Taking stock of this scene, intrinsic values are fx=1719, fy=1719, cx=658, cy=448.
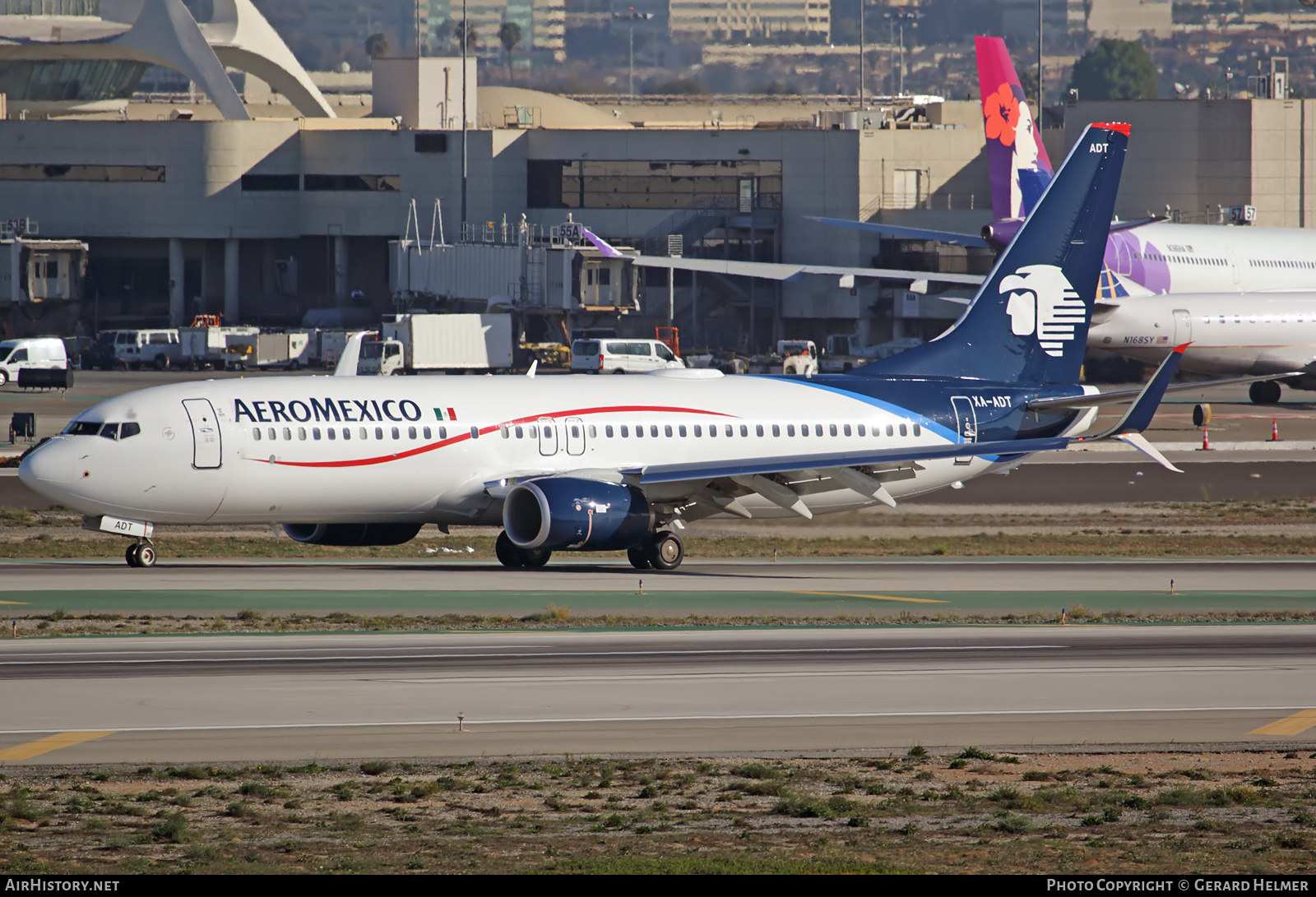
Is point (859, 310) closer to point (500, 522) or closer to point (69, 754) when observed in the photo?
point (500, 522)

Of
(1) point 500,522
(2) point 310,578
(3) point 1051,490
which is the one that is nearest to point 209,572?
(2) point 310,578

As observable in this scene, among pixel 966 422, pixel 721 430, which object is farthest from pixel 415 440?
pixel 966 422

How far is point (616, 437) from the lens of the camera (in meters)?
39.6

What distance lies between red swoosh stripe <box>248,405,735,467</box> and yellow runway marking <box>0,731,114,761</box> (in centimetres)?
A: 1521

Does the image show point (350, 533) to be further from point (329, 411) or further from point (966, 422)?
point (966, 422)

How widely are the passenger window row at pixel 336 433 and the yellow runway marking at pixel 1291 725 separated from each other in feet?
65.5

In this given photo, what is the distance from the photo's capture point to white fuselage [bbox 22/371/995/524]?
35.8 metres

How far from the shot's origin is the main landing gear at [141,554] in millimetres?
37312

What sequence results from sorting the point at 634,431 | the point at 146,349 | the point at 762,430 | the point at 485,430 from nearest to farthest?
the point at 485,430 → the point at 634,431 → the point at 762,430 → the point at 146,349

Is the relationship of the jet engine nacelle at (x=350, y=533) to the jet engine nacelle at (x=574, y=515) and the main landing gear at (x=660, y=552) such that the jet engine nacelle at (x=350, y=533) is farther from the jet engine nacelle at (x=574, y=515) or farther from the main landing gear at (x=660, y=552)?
the main landing gear at (x=660, y=552)

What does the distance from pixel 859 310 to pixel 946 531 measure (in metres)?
78.6

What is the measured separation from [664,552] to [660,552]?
75 millimetres

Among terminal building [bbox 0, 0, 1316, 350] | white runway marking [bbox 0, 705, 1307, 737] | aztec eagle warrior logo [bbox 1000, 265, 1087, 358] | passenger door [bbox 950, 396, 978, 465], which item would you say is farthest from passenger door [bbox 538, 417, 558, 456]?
terminal building [bbox 0, 0, 1316, 350]

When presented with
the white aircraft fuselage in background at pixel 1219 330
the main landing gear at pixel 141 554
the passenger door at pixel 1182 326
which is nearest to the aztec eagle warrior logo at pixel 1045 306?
the main landing gear at pixel 141 554
